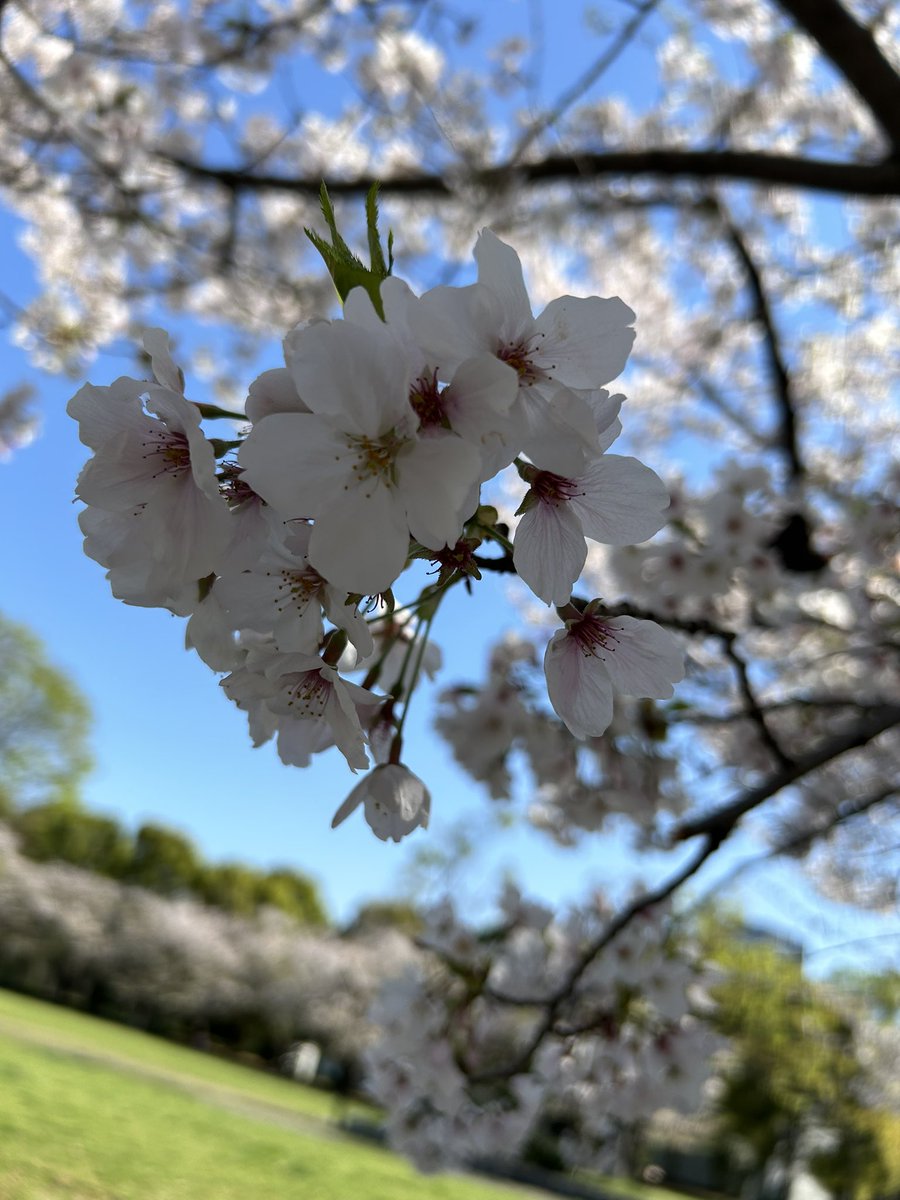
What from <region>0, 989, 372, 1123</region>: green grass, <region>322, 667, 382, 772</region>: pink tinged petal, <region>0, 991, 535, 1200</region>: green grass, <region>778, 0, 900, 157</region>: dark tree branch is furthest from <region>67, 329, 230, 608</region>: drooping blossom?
<region>0, 989, 372, 1123</region>: green grass

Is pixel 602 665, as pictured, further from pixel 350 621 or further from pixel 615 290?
pixel 615 290

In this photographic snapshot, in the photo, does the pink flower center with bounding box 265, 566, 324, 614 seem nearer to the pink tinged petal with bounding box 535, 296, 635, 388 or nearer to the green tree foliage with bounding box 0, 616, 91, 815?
the pink tinged petal with bounding box 535, 296, 635, 388

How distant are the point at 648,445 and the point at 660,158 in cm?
432

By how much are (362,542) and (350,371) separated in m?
0.08

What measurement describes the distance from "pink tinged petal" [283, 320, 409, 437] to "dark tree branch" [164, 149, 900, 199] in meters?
2.73

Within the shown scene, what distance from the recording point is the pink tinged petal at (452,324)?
0.46 m

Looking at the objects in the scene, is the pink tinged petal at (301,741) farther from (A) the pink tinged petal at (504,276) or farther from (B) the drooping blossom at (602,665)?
(A) the pink tinged petal at (504,276)

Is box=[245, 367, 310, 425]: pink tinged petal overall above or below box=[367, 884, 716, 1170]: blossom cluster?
above

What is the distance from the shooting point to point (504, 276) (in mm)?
500

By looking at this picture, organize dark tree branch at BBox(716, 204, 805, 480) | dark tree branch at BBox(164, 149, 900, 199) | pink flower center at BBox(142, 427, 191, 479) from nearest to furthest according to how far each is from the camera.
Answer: pink flower center at BBox(142, 427, 191, 479) → dark tree branch at BBox(164, 149, 900, 199) → dark tree branch at BBox(716, 204, 805, 480)

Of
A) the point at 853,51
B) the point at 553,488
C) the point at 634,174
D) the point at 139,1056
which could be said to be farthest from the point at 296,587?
the point at 139,1056

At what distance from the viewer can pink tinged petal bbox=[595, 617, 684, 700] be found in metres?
0.61

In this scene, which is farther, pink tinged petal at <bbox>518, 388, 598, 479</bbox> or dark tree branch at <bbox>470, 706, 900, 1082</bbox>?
dark tree branch at <bbox>470, 706, 900, 1082</bbox>

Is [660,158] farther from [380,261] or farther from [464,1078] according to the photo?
[380,261]
